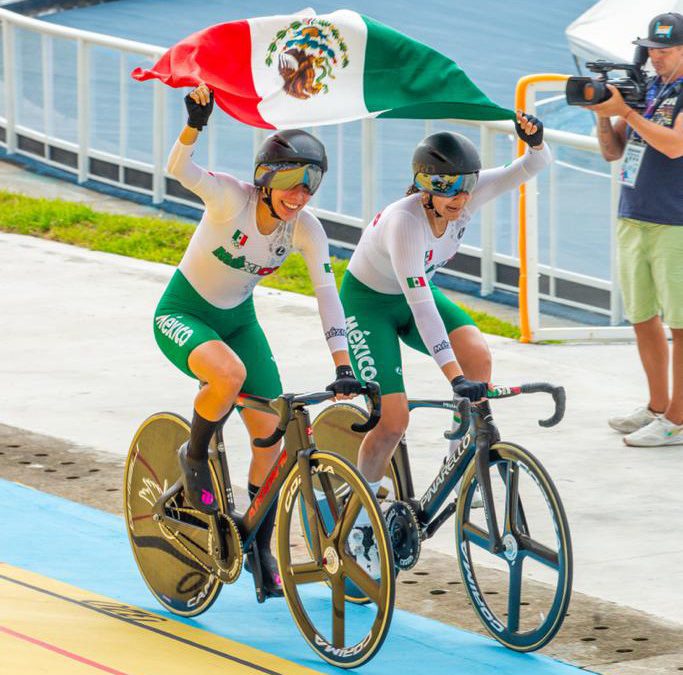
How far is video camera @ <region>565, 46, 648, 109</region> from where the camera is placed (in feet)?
25.7

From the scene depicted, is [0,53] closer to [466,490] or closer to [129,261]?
[129,261]

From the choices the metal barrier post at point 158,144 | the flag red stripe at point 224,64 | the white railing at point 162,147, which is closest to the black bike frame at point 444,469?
the flag red stripe at point 224,64

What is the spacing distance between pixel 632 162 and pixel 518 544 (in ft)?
10.8

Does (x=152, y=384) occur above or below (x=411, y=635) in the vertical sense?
below

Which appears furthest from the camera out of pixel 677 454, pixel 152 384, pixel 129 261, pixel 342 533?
pixel 129 261

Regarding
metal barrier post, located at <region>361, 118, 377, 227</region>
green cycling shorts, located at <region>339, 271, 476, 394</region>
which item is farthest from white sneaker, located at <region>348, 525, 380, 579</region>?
metal barrier post, located at <region>361, 118, 377, 227</region>

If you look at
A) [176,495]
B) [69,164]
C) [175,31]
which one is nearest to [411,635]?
[176,495]

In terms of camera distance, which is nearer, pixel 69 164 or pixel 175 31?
pixel 69 164

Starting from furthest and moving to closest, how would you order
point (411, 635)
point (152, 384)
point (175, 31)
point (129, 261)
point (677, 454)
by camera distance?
1. point (175, 31)
2. point (129, 261)
3. point (152, 384)
4. point (677, 454)
5. point (411, 635)

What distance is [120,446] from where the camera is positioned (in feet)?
27.8

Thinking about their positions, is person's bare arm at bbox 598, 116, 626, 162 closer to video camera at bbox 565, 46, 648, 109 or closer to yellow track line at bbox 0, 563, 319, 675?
video camera at bbox 565, 46, 648, 109

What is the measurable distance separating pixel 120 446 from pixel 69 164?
743cm

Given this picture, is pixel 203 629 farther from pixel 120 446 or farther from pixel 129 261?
pixel 129 261

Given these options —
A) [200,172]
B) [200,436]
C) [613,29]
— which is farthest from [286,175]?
[613,29]
